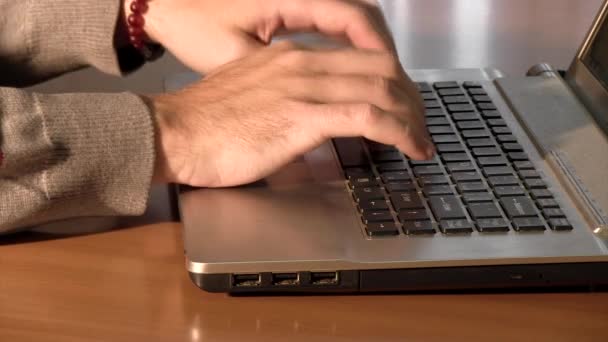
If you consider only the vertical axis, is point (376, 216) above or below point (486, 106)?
below

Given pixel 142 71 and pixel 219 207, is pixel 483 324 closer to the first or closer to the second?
pixel 219 207

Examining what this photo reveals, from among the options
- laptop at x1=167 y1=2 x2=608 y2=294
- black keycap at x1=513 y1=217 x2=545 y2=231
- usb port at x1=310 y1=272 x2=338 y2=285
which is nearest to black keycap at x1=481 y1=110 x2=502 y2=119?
laptop at x1=167 y1=2 x2=608 y2=294

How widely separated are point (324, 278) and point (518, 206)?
0.18 metres

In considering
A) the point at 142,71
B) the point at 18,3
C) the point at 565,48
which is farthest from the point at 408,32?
the point at 18,3

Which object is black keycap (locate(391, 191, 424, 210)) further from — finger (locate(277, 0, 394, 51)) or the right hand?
finger (locate(277, 0, 394, 51))

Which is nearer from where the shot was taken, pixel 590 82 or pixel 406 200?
pixel 406 200

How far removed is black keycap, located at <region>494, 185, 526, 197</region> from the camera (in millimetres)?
861

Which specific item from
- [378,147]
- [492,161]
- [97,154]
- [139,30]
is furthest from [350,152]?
[139,30]

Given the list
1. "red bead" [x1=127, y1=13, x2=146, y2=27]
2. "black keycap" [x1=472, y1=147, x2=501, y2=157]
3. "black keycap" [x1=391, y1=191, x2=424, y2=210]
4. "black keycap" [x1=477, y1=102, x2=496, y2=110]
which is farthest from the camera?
"red bead" [x1=127, y1=13, x2=146, y2=27]

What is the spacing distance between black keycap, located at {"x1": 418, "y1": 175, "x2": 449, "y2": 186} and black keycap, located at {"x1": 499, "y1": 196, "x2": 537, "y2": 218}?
6 cm

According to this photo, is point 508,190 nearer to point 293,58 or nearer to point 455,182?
point 455,182

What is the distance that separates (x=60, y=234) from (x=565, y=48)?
0.75 metres

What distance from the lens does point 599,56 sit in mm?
1085

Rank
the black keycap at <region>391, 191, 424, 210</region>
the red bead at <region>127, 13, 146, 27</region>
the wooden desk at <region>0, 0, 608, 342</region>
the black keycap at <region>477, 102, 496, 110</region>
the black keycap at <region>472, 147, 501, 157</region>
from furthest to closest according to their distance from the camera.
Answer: the red bead at <region>127, 13, 146, 27</region>, the black keycap at <region>477, 102, 496, 110</region>, the black keycap at <region>472, 147, 501, 157</region>, the black keycap at <region>391, 191, 424, 210</region>, the wooden desk at <region>0, 0, 608, 342</region>
